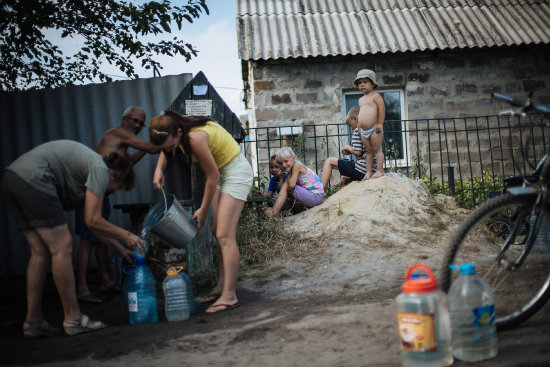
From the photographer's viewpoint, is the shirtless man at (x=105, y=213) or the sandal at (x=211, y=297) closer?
the sandal at (x=211, y=297)

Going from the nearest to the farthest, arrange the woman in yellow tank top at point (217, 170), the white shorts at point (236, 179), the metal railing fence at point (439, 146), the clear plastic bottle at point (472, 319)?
the clear plastic bottle at point (472, 319) < the woman in yellow tank top at point (217, 170) < the white shorts at point (236, 179) < the metal railing fence at point (439, 146)

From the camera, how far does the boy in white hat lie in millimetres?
5805

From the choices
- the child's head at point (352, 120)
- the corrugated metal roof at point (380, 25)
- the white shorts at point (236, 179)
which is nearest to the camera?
the white shorts at point (236, 179)

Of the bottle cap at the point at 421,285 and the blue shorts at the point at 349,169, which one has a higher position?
the blue shorts at the point at 349,169

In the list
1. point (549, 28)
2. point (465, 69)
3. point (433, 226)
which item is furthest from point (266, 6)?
point (433, 226)

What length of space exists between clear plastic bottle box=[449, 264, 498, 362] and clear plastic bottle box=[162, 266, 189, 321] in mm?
1963

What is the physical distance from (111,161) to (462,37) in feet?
22.3

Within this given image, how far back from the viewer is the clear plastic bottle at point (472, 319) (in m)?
2.31

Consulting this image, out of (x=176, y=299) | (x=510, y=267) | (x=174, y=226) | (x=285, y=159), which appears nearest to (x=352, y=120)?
(x=285, y=159)

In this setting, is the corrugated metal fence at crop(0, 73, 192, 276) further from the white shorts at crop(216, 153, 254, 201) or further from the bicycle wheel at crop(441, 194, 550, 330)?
the bicycle wheel at crop(441, 194, 550, 330)

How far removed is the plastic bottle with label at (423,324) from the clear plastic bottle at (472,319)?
0.47 feet

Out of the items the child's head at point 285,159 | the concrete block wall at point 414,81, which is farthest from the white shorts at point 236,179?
the concrete block wall at point 414,81

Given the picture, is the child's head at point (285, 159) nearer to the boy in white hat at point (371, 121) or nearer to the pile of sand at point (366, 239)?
the pile of sand at point (366, 239)

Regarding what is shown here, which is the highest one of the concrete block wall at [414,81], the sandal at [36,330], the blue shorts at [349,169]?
the concrete block wall at [414,81]
